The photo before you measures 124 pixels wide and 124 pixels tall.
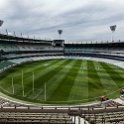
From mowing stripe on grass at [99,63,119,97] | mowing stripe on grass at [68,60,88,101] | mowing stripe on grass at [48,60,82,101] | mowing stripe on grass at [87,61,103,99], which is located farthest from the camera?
mowing stripe on grass at [99,63,119,97]

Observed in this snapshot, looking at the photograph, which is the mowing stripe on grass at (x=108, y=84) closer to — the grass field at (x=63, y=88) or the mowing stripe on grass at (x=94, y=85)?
the grass field at (x=63, y=88)

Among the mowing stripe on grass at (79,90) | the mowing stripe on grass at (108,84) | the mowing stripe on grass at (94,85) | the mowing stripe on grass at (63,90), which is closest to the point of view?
the mowing stripe on grass at (63,90)

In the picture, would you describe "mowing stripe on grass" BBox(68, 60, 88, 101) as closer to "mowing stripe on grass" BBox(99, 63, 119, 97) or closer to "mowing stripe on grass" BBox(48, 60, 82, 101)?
"mowing stripe on grass" BBox(48, 60, 82, 101)

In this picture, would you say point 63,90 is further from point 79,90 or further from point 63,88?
point 79,90

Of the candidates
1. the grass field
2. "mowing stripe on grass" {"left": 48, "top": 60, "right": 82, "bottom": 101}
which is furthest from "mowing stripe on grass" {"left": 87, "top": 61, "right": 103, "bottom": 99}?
"mowing stripe on grass" {"left": 48, "top": 60, "right": 82, "bottom": 101}

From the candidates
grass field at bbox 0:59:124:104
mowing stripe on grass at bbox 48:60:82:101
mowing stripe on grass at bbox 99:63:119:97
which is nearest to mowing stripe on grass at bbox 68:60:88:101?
grass field at bbox 0:59:124:104

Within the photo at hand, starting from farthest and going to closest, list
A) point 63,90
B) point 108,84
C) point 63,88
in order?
point 108,84, point 63,88, point 63,90

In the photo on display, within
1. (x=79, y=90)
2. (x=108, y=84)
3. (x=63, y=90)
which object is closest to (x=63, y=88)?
(x=63, y=90)

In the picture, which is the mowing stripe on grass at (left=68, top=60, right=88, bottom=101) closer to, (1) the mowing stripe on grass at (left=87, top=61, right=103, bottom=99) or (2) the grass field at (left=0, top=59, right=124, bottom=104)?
(2) the grass field at (left=0, top=59, right=124, bottom=104)

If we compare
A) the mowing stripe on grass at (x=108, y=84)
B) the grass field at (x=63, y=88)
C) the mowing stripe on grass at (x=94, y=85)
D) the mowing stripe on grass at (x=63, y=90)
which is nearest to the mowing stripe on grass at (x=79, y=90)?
the grass field at (x=63, y=88)

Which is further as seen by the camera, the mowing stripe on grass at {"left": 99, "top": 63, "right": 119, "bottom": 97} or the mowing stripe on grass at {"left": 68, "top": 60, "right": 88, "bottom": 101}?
the mowing stripe on grass at {"left": 99, "top": 63, "right": 119, "bottom": 97}

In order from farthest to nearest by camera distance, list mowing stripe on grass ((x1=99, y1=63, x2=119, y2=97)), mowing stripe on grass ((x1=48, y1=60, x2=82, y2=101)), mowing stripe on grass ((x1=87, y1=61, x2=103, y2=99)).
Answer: mowing stripe on grass ((x1=99, y1=63, x2=119, y2=97)) → mowing stripe on grass ((x1=87, y1=61, x2=103, y2=99)) → mowing stripe on grass ((x1=48, y1=60, x2=82, y2=101))

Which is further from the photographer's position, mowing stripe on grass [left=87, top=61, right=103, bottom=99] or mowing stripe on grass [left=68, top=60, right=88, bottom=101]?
mowing stripe on grass [left=87, top=61, right=103, bottom=99]

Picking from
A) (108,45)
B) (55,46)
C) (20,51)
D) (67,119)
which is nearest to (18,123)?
(67,119)
